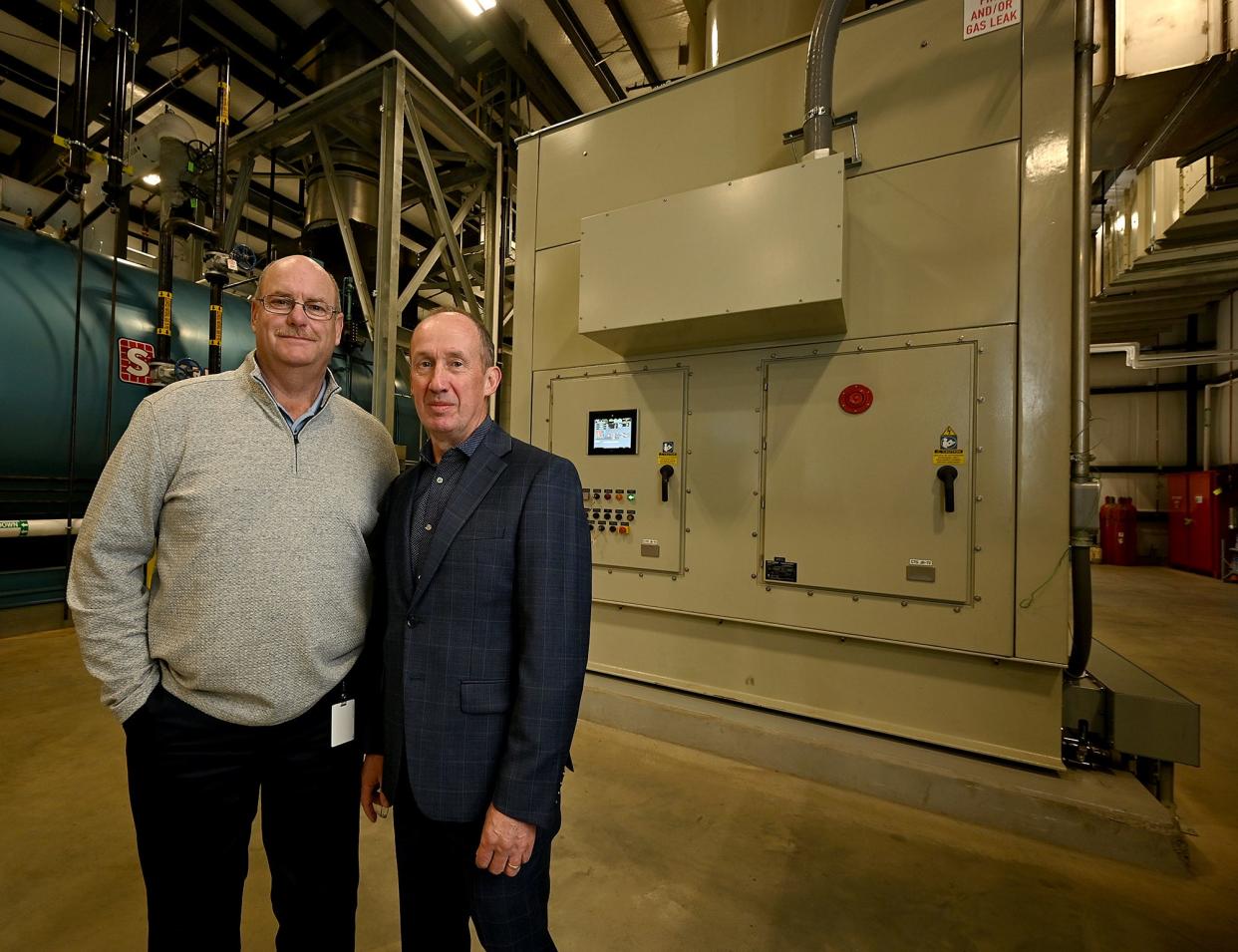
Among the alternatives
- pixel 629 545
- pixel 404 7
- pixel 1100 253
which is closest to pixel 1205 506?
pixel 1100 253

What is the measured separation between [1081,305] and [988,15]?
1.12 metres

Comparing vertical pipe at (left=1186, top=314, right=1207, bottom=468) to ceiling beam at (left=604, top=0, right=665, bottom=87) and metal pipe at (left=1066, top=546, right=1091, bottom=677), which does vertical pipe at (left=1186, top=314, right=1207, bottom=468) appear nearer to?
ceiling beam at (left=604, top=0, right=665, bottom=87)

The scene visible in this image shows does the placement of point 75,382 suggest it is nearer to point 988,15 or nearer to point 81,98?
point 81,98

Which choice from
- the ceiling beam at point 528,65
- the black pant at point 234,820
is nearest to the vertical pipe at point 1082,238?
the black pant at point 234,820

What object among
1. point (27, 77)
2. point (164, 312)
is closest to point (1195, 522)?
point (164, 312)

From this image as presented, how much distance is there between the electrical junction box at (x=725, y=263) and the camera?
183 cm

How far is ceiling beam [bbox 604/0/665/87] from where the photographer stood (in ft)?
11.6

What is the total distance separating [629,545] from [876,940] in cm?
158

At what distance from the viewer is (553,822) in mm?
882

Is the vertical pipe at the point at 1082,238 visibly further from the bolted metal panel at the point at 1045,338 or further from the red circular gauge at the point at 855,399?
the red circular gauge at the point at 855,399

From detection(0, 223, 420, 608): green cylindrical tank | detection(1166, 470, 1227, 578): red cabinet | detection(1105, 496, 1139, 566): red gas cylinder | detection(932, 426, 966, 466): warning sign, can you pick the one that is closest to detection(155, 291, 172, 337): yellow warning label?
detection(0, 223, 420, 608): green cylindrical tank

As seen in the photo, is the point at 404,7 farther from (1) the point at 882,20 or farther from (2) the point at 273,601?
(2) the point at 273,601

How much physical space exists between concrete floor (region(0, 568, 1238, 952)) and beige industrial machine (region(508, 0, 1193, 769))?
0.39 meters

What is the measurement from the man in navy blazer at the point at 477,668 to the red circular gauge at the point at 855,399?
1.52m
